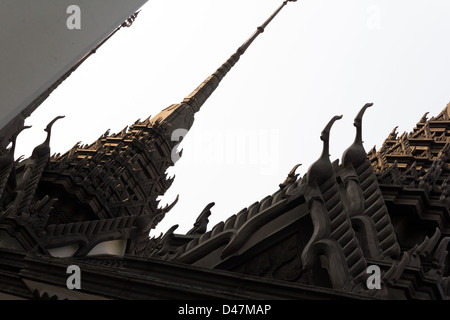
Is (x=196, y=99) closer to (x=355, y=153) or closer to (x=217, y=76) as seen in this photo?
(x=217, y=76)

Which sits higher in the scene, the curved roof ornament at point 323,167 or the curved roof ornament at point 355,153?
the curved roof ornament at point 355,153

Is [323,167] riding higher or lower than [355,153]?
lower

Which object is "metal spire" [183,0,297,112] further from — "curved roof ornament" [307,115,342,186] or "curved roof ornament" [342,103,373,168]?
"curved roof ornament" [307,115,342,186]

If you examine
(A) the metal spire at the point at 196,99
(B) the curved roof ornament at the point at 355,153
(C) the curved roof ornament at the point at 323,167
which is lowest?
Answer: (C) the curved roof ornament at the point at 323,167

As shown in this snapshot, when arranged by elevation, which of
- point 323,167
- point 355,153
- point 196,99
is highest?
point 196,99

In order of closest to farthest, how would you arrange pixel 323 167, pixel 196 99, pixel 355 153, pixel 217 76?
pixel 323 167 → pixel 355 153 → pixel 196 99 → pixel 217 76

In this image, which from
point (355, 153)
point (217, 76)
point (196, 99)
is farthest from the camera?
point (217, 76)

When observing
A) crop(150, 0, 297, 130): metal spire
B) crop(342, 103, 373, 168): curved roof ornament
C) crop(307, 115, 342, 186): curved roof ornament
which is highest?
crop(150, 0, 297, 130): metal spire

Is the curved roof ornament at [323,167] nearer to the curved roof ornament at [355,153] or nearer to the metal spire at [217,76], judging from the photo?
the curved roof ornament at [355,153]

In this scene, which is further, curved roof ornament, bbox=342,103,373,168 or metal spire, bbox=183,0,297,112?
metal spire, bbox=183,0,297,112

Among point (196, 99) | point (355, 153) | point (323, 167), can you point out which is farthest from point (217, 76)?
point (323, 167)

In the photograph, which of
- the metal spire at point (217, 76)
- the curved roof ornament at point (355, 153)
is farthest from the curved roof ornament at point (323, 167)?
the metal spire at point (217, 76)

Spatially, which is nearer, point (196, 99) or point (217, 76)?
point (196, 99)

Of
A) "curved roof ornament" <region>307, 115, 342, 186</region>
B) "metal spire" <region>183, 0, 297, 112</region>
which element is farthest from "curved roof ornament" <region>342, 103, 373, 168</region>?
"metal spire" <region>183, 0, 297, 112</region>
